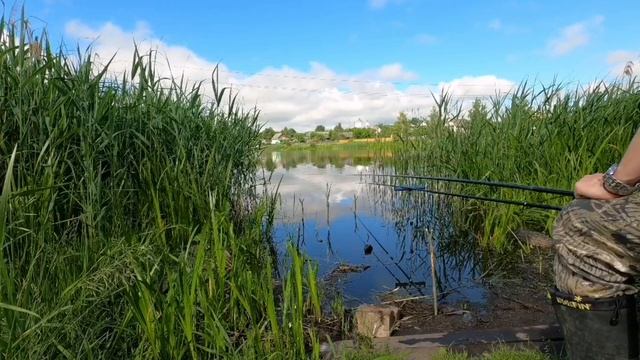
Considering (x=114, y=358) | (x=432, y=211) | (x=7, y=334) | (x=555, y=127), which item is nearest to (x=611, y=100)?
(x=555, y=127)

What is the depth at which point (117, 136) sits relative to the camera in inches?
137

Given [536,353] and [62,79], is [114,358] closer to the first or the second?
[62,79]

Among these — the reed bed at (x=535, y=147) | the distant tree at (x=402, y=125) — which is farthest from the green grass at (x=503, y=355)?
the distant tree at (x=402, y=125)

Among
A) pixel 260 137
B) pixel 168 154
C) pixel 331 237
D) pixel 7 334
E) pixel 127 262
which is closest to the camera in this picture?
pixel 7 334

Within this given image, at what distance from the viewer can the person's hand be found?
161 cm

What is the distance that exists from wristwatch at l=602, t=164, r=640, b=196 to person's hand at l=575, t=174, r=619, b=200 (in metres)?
0.01

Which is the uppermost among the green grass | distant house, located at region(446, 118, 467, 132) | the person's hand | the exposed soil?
distant house, located at region(446, 118, 467, 132)

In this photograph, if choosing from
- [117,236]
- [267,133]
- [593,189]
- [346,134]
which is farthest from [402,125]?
[346,134]

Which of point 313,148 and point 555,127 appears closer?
point 555,127

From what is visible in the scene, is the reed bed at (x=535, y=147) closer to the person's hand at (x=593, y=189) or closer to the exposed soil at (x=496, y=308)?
the exposed soil at (x=496, y=308)

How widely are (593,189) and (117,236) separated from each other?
2.67 meters

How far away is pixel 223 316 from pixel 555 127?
4.42 meters

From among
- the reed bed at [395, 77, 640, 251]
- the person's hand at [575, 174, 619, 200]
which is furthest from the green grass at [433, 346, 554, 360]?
the reed bed at [395, 77, 640, 251]

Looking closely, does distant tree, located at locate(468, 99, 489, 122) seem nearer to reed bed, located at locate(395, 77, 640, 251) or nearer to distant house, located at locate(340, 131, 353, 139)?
reed bed, located at locate(395, 77, 640, 251)
